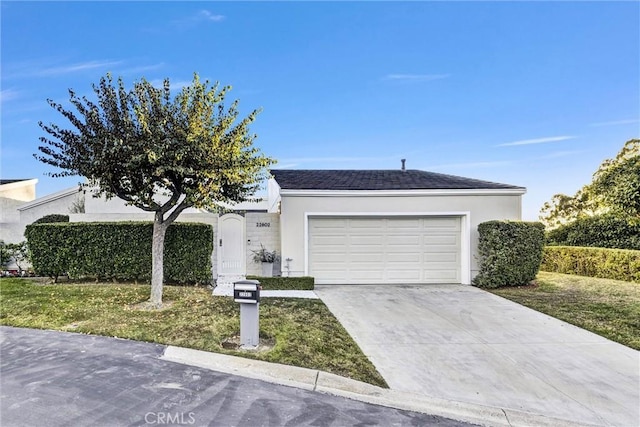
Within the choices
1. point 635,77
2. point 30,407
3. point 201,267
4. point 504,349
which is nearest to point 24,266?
point 201,267

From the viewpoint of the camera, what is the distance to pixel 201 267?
386 inches

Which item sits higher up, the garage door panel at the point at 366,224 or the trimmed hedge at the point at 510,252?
the garage door panel at the point at 366,224

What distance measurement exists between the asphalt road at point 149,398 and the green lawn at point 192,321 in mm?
678

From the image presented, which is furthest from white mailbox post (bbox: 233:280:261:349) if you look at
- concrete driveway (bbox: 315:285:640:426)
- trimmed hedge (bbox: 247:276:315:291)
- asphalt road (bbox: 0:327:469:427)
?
trimmed hedge (bbox: 247:276:315:291)

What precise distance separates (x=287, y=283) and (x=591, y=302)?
7434mm

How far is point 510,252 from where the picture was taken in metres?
10.2

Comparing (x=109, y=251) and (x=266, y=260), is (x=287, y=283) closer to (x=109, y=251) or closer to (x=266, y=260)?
(x=266, y=260)

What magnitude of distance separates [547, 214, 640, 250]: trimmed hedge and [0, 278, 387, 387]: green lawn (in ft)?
43.3

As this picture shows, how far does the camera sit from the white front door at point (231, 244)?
1150cm

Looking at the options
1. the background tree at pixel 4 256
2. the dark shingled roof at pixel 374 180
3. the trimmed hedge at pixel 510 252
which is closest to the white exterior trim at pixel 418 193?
the dark shingled roof at pixel 374 180

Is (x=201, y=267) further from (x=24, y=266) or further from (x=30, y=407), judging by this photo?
(x=24, y=266)

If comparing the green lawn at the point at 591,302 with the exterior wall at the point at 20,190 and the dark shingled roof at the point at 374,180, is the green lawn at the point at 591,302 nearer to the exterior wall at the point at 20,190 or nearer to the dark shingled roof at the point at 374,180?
the dark shingled roof at the point at 374,180

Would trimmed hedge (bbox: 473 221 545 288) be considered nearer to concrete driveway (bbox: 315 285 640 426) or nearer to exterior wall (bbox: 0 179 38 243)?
concrete driveway (bbox: 315 285 640 426)

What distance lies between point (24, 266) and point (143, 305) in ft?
30.8
